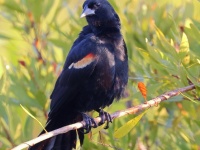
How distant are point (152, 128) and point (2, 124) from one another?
83cm

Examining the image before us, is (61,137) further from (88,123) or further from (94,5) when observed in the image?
(94,5)

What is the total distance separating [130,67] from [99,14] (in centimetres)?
38

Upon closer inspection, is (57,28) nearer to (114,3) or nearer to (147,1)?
(114,3)

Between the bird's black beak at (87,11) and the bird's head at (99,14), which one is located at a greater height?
the bird's black beak at (87,11)

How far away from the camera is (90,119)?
3.03m

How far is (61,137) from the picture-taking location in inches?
120

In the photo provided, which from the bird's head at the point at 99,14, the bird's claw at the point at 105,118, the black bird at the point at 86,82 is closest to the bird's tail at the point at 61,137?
the black bird at the point at 86,82

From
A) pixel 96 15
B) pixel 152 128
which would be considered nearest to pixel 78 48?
pixel 96 15

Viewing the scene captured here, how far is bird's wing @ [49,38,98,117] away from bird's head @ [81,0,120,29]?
0.25 metres

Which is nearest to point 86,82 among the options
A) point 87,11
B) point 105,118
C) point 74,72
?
point 74,72

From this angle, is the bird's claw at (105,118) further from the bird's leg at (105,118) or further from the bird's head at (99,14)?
the bird's head at (99,14)

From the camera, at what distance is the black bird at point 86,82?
3.02 metres

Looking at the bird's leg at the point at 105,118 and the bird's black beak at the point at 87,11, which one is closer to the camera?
the bird's leg at the point at 105,118

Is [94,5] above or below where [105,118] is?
above
